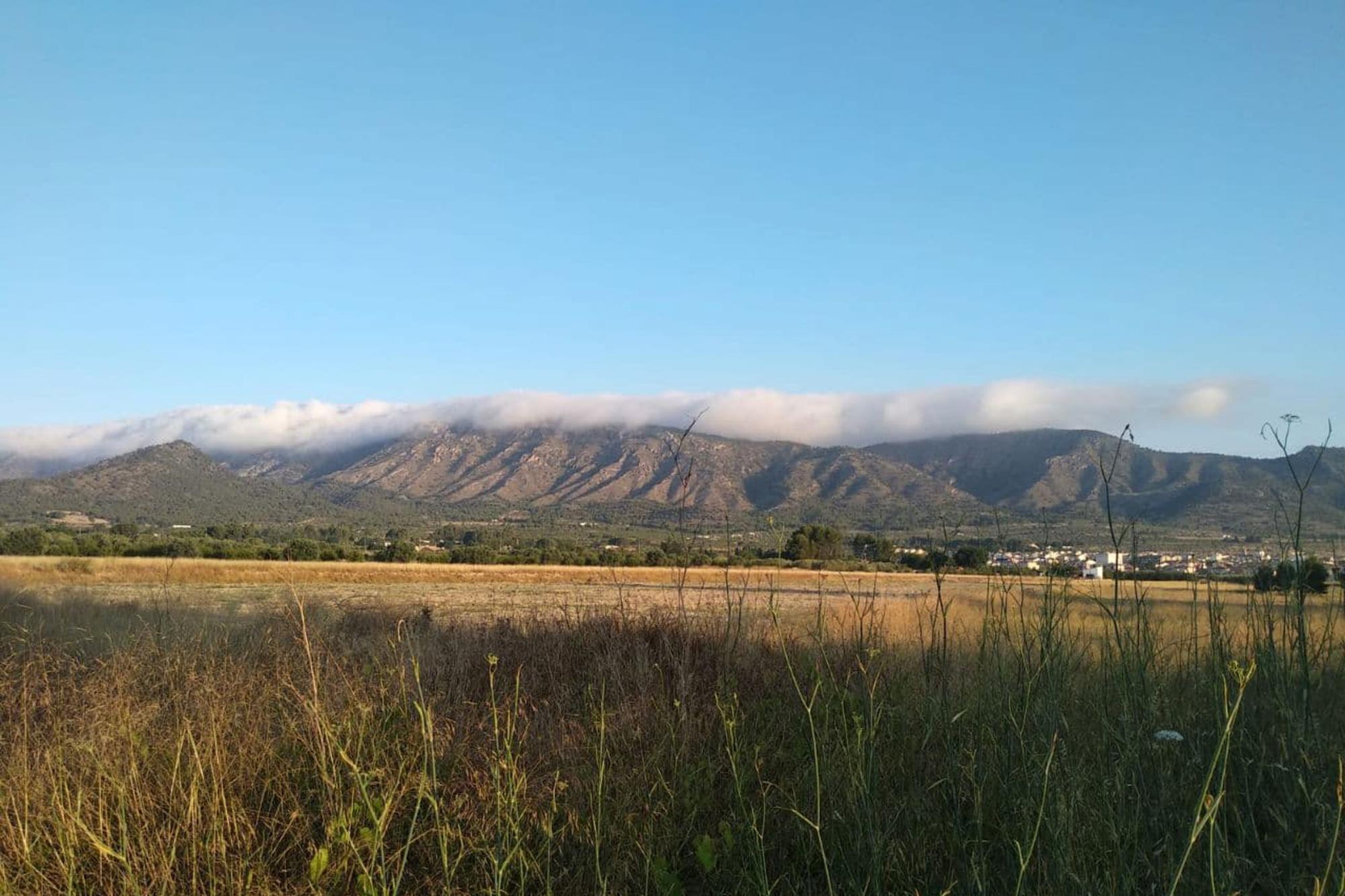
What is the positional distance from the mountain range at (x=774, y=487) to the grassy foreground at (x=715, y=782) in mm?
938

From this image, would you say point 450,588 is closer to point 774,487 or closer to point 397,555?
point 397,555

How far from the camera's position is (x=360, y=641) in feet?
32.8

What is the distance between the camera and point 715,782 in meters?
4.88

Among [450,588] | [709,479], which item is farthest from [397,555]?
[709,479]

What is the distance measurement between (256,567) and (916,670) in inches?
1666

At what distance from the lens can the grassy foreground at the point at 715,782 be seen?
339 cm

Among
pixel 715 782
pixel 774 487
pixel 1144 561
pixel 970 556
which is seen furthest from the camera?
pixel 774 487

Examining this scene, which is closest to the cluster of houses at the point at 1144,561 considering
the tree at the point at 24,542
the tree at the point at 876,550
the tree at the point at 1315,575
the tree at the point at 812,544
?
the tree at the point at 1315,575

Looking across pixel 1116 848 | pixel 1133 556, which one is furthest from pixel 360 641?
pixel 1116 848

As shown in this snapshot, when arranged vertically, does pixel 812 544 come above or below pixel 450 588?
above

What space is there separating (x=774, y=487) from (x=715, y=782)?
6032cm

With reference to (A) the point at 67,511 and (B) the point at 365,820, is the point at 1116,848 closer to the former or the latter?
(B) the point at 365,820

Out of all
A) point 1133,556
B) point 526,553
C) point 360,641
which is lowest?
point 526,553

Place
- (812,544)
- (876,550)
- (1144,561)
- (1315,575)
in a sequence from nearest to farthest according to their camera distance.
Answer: (1144,561), (1315,575), (812,544), (876,550)
